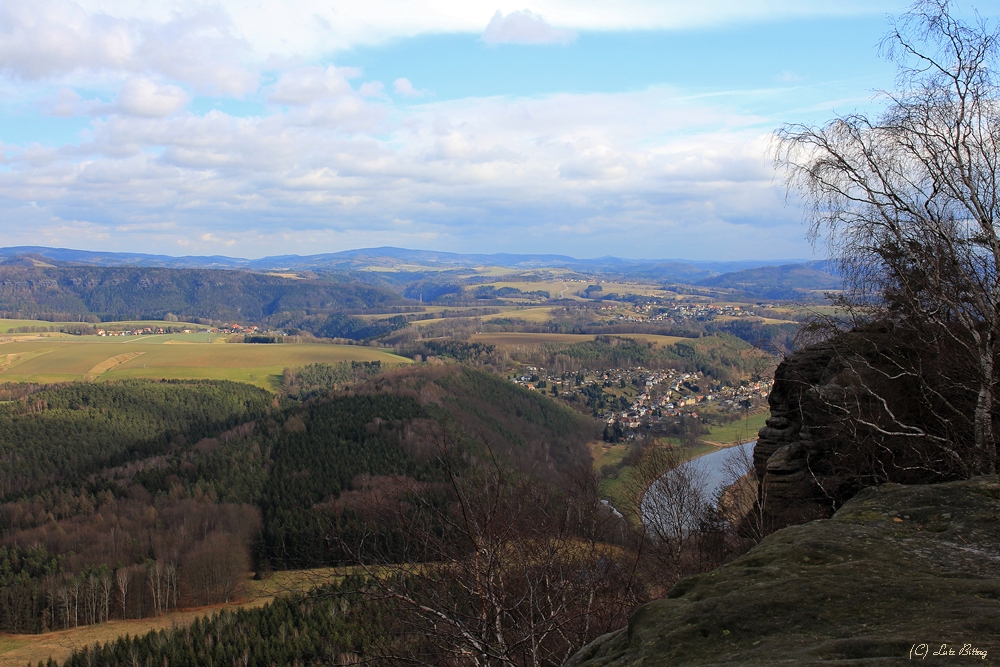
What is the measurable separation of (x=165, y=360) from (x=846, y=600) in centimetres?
17780

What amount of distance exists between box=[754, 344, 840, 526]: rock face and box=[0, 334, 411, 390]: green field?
140278mm

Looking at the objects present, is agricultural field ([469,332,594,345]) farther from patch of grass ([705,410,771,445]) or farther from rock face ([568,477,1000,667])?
rock face ([568,477,1000,667])

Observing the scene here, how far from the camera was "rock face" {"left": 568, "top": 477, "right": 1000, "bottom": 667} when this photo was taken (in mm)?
5215

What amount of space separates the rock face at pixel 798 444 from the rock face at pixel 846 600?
446cm

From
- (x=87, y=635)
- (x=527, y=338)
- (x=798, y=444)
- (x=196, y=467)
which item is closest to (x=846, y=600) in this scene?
(x=798, y=444)

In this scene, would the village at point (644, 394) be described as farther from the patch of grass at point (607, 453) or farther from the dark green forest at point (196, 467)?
the dark green forest at point (196, 467)

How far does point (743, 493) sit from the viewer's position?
68.8 feet

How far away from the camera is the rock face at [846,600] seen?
17.1 feet

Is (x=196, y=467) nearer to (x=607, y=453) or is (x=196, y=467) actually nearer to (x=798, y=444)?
(x=607, y=453)

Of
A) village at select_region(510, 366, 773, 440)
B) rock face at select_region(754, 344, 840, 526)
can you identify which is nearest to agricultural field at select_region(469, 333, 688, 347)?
village at select_region(510, 366, 773, 440)

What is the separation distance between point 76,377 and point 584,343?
13097 centimetres

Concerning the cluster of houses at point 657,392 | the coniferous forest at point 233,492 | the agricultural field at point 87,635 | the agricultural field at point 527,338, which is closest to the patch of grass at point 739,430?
the cluster of houses at point 657,392

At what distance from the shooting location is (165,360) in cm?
15875

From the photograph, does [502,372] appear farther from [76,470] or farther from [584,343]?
[76,470]
